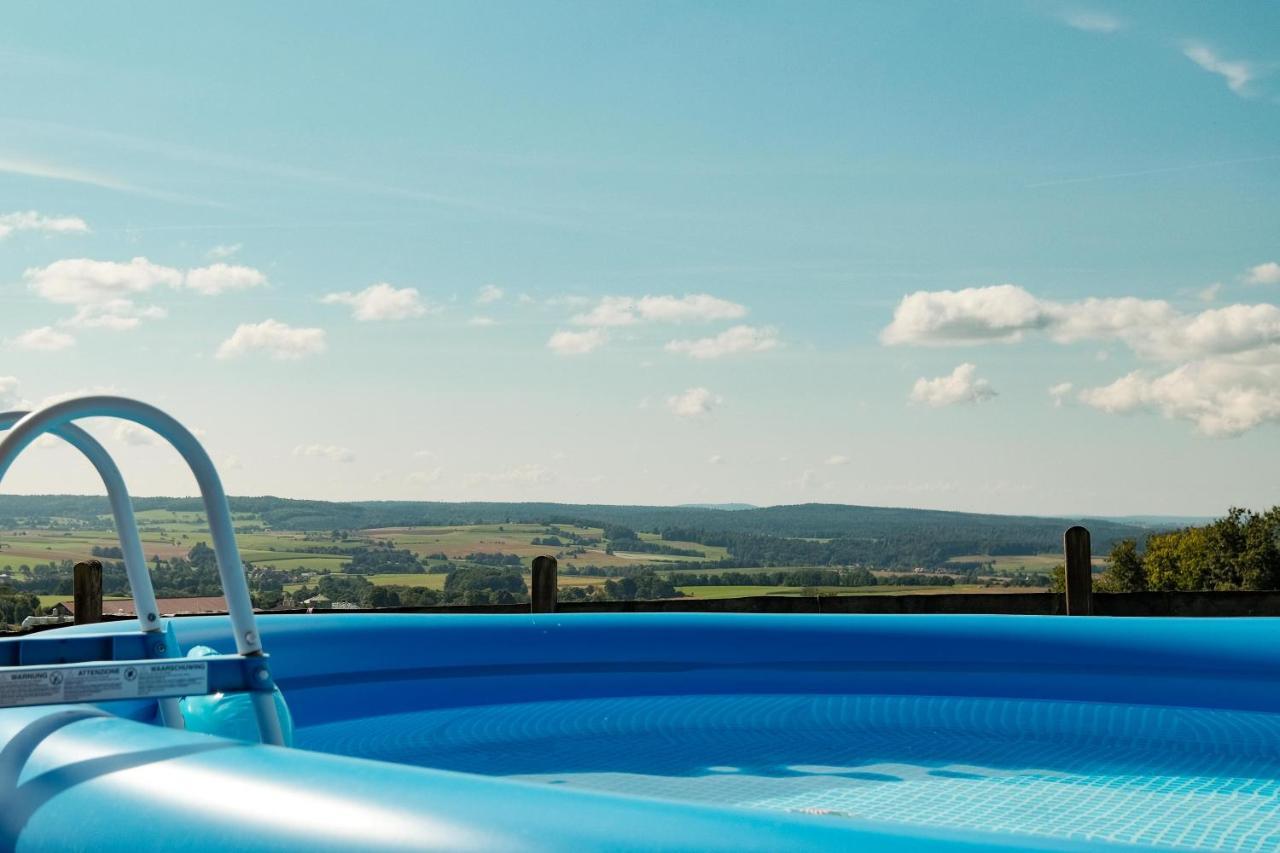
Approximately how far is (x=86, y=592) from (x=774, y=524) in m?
30.7

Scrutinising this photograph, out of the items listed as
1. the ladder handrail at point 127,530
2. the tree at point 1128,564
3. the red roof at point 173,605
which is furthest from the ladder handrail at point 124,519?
the tree at point 1128,564

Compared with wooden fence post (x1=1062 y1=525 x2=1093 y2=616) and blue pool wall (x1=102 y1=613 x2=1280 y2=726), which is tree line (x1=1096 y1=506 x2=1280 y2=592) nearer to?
wooden fence post (x1=1062 y1=525 x2=1093 y2=616)

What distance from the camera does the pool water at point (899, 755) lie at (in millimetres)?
4324

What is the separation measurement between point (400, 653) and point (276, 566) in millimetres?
27380

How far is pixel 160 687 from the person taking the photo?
2.47m

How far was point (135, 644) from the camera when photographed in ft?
10.3

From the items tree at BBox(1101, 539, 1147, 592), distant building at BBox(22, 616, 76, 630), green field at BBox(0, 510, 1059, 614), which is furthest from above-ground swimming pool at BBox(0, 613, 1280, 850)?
tree at BBox(1101, 539, 1147, 592)

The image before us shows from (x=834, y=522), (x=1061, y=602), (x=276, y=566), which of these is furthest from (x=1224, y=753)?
(x=834, y=522)

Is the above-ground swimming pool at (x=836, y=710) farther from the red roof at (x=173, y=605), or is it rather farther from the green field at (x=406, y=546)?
the green field at (x=406, y=546)

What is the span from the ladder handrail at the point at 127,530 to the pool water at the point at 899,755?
1336 mm

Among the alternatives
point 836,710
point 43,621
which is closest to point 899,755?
point 836,710

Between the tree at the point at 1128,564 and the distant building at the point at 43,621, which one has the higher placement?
the distant building at the point at 43,621

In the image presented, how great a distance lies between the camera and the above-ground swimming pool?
455 cm

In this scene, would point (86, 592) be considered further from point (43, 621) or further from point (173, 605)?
point (173, 605)
